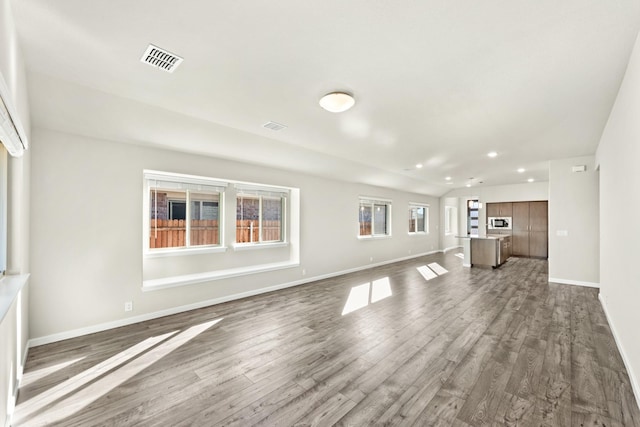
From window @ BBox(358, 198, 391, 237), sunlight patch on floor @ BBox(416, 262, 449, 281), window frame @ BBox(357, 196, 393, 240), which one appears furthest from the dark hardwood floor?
window @ BBox(358, 198, 391, 237)

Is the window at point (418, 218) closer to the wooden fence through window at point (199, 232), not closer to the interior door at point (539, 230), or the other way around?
the interior door at point (539, 230)

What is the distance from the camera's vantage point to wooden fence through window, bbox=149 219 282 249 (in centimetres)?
427

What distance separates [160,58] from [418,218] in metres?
10.00

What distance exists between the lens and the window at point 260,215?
5.23 m

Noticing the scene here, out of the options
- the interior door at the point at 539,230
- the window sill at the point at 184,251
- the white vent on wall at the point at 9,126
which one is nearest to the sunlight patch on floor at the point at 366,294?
the window sill at the point at 184,251

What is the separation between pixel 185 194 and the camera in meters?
4.52

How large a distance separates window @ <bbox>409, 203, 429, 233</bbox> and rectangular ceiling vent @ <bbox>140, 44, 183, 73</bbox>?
345 inches

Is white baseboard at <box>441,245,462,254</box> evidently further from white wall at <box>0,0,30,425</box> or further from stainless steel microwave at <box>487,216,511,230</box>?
white wall at <box>0,0,30,425</box>

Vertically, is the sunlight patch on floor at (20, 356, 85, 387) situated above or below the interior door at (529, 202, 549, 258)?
below

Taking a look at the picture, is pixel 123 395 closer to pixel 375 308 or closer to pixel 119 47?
pixel 119 47

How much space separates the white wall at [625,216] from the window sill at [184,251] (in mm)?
4966

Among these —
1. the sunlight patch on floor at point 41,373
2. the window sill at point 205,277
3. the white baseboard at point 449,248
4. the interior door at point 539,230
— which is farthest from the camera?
the white baseboard at point 449,248

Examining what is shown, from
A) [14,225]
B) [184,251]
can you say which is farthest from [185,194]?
[14,225]

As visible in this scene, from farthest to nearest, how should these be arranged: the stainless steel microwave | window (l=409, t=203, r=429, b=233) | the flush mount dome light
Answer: window (l=409, t=203, r=429, b=233)
the stainless steel microwave
the flush mount dome light
